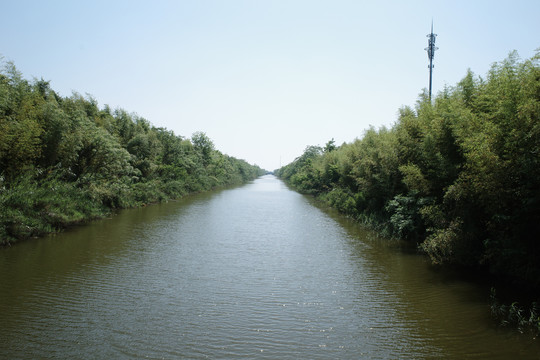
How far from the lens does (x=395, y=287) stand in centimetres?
1006

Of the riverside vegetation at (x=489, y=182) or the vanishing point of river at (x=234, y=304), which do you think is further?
the riverside vegetation at (x=489, y=182)

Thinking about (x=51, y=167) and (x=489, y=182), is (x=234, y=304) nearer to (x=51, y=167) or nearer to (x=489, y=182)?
(x=489, y=182)

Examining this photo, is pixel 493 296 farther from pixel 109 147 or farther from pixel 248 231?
pixel 109 147

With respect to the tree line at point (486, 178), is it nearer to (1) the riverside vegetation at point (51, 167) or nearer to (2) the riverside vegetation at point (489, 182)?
(2) the riverside vegetation at point (489, 182)

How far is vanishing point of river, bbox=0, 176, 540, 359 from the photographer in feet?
21.0

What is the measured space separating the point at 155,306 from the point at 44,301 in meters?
2.80

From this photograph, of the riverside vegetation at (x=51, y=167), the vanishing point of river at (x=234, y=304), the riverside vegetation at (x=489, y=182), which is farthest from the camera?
the riverside vegetation at (x=51, y=167)

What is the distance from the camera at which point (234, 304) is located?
851 centimetres

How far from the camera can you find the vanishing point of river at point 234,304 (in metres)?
6.41

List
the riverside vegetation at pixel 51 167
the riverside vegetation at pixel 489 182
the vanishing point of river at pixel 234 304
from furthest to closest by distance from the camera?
the riverside vegetation at pixel 51 167 < the riverside vegetation at pixel 489 182 < the vanishing point of river at pixel 234 304

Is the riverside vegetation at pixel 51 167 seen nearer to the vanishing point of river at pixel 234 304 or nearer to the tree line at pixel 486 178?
the vanishing point of river at pixel 234 304

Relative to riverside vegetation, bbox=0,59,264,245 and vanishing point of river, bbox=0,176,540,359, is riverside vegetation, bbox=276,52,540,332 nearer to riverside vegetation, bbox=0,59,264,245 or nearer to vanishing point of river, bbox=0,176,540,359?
vanishing point of river, bbox=0,176,540,359

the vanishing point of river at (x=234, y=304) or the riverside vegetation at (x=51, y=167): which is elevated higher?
the riverside vegetation at (x=51, y=167)

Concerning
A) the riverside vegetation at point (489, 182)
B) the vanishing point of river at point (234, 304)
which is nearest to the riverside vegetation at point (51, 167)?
the vanishing point of river at point (234, 304)
